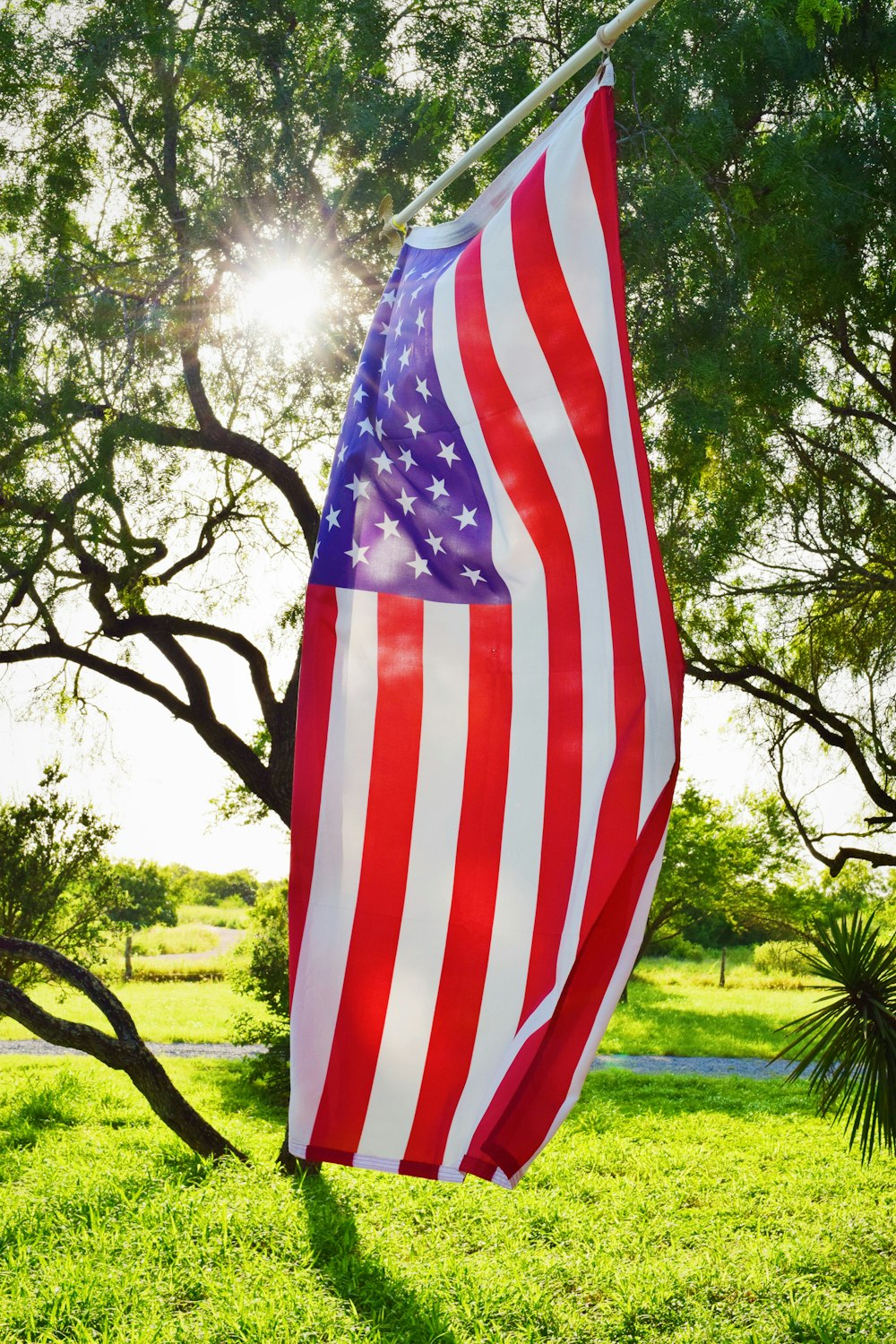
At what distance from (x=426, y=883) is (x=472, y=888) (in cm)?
14

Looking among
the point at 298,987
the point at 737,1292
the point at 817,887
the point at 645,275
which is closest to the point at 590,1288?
the point at 737,1292

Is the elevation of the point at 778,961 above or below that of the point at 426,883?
below

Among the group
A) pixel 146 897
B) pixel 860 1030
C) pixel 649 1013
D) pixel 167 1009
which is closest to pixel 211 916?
pixel 146 897

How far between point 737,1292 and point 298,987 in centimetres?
463

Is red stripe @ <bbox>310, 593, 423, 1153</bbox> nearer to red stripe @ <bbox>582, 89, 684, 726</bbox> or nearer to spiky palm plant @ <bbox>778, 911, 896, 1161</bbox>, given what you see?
red stripe @ <bbox>582, 89, 684, 726</bbox>

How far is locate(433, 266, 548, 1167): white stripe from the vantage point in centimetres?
292

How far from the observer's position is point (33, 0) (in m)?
8.21

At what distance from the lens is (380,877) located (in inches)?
125

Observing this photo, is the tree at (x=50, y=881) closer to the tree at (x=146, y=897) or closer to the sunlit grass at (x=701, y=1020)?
the sunlit grass at (x=701, y=1020)

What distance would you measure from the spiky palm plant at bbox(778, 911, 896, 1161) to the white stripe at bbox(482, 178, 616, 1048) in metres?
4.21

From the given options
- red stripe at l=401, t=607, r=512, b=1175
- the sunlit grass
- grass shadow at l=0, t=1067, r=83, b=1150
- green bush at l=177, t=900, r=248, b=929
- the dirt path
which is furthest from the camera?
green bush at l=177, t=900, r=248, b=929

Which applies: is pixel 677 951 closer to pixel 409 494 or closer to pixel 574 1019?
pixel 409 494

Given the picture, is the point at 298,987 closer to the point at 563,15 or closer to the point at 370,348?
the point at 370,348

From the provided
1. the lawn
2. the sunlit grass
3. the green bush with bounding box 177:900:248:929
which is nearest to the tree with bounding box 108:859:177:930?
the green bush with bounding box 177:900:248:929
